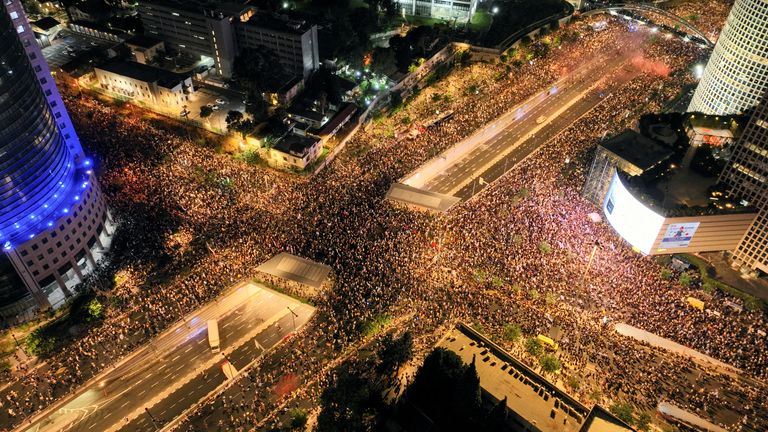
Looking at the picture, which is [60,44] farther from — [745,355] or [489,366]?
[745,355]

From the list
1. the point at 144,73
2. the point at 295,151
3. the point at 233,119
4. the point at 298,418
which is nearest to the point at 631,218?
the point at 298,418

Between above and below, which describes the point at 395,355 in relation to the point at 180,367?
above

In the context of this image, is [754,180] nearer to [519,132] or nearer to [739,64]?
[739,64]

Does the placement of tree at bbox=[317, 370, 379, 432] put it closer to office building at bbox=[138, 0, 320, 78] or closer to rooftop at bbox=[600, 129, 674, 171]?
rooftop at bbox=[600, 129, 674, 171]

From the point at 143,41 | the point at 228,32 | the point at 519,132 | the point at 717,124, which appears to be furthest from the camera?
the point at 143,41

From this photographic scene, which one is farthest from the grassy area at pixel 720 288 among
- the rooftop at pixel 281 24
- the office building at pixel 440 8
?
the office building at pixel 440 8

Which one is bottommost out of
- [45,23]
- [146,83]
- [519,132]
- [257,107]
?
[519,132]

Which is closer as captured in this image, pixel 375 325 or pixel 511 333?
pixel 511 333
